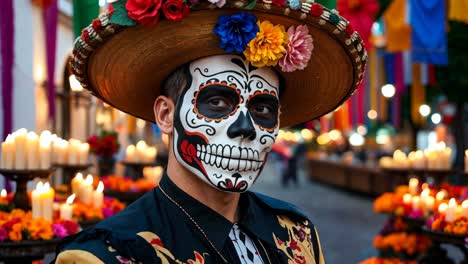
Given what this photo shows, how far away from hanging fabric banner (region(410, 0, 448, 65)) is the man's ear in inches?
389

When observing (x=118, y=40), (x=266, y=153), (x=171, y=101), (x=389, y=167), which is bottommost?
(x=389, y=167)

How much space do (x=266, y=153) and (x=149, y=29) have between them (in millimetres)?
660

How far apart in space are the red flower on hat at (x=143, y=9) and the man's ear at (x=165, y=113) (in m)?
0.42

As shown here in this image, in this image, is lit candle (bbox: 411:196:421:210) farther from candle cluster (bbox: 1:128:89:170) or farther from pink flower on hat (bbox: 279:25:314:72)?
pink flower on hat (bbox: 279:25:314:72)

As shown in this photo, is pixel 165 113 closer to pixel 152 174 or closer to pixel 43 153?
pixel 43 153

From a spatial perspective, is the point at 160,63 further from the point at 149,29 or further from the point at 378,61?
the point at 378,61

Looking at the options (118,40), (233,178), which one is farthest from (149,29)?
(233,178)

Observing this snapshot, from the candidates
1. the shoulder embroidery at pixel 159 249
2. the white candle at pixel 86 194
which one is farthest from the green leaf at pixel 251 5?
the white candle at pixel 86 194

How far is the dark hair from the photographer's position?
260cm

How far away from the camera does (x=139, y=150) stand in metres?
8.83

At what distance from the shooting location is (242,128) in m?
2.43

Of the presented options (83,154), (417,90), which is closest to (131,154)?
(83,154)

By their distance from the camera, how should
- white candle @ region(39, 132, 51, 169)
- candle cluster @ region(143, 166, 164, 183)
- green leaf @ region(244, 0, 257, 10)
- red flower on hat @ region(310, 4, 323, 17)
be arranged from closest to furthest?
green leaf @ region(244, 0, 257, 10), red flower on hat @ region(310, 4, 323, 17), white candle @ region(39, 132, 51, 169), candle cluster @ region(143, 166, 164, 183)

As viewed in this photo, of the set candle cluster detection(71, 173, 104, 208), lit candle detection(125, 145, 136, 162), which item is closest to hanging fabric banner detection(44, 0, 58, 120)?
Result: lit candle detection(125, 145, 136, 162)
